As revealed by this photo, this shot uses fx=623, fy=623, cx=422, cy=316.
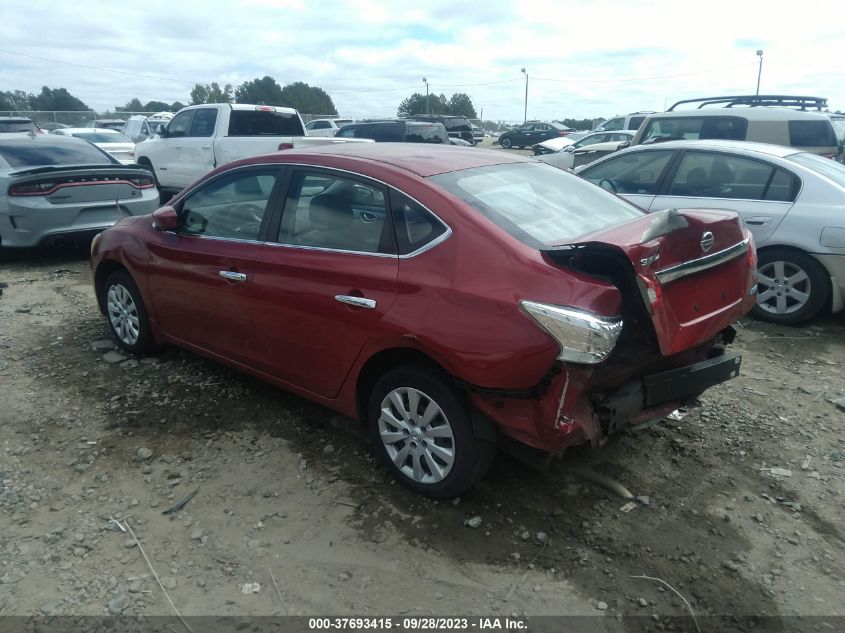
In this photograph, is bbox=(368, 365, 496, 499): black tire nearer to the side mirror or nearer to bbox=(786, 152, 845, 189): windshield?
the side mirror

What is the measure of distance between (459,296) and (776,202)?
13.7 feet

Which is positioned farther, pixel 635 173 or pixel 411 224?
pixel 635 173

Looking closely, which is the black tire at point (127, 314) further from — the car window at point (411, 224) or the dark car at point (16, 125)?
the dark car at point (16, 125)

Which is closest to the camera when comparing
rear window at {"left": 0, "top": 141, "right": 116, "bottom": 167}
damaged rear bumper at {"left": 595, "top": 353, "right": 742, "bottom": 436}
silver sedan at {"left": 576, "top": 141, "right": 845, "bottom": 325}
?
damaged rear bumper at {"left": 595, "top": 353, "right": 742, "bottom": 436}

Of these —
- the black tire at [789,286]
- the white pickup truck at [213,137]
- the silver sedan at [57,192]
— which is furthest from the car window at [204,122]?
the black tire at [789,286]

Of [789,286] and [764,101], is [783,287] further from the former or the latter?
[764,101]

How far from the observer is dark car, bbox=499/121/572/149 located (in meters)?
34.8

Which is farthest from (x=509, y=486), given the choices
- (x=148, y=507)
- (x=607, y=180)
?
(x=607, y=180)

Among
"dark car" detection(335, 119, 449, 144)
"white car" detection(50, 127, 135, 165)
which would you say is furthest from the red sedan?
"white car" detection(50, 127, 135, 165)

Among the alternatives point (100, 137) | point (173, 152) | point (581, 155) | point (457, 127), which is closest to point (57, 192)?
point (173, 152)

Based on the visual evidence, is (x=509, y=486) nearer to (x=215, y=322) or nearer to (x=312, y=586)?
(x=312, y=586)

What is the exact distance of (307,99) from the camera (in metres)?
63.9

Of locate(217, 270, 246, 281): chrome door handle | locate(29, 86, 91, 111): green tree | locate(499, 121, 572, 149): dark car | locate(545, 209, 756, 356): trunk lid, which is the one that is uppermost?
locate(29, 86, 91, 111): green tree

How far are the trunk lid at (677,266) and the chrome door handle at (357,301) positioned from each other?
0.90 meters
